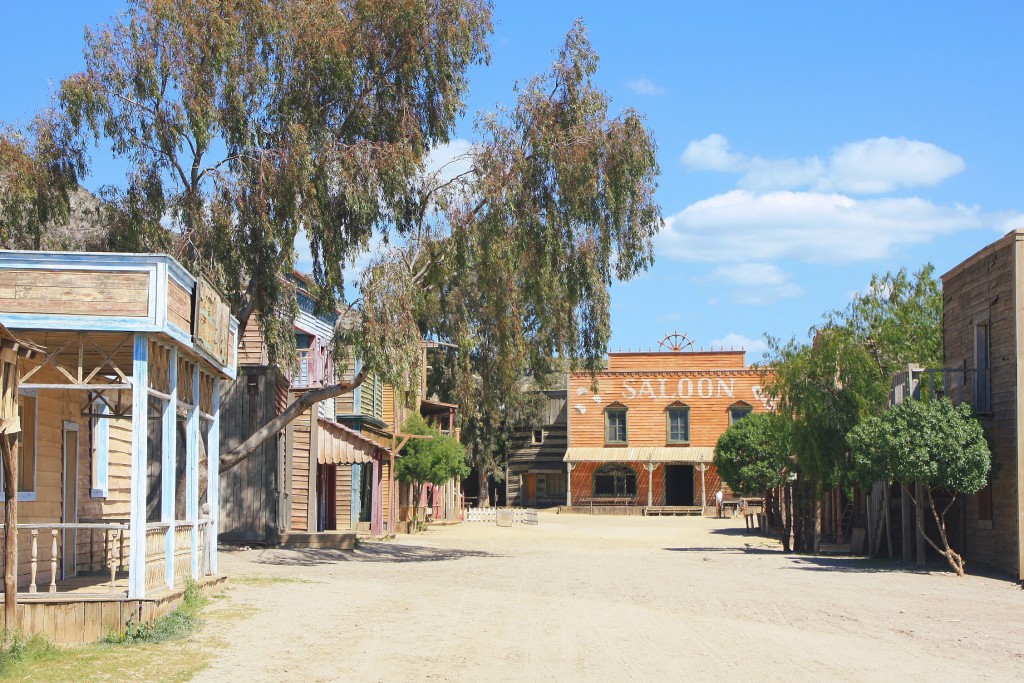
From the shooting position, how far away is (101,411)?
1792 cm

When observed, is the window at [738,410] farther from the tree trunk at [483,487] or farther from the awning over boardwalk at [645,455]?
the tree trunk at [483,487]

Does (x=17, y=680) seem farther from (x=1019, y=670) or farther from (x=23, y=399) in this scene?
(x=1019, y=670)

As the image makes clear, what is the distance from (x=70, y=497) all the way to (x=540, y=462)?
4398cm

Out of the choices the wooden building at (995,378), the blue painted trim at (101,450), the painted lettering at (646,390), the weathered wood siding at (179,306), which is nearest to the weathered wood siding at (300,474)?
the blue painted trim at (101,450)

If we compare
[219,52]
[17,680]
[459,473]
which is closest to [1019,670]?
[17,680]

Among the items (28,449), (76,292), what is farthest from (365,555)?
(76,292)

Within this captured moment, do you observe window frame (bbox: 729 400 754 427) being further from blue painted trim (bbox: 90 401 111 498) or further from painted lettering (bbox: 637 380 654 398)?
blue painted trim (bbox: 90 401 111 498)

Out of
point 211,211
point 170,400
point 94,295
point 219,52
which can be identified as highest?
point 219,52

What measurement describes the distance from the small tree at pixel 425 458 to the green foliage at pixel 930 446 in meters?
16.7

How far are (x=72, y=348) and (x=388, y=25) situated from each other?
11708 millimetres

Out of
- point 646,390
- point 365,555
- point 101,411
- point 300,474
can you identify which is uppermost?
point 646,390

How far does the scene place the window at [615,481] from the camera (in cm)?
5656

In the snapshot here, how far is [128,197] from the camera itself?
2286 cm

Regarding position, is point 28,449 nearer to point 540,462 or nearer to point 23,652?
point 23,652
